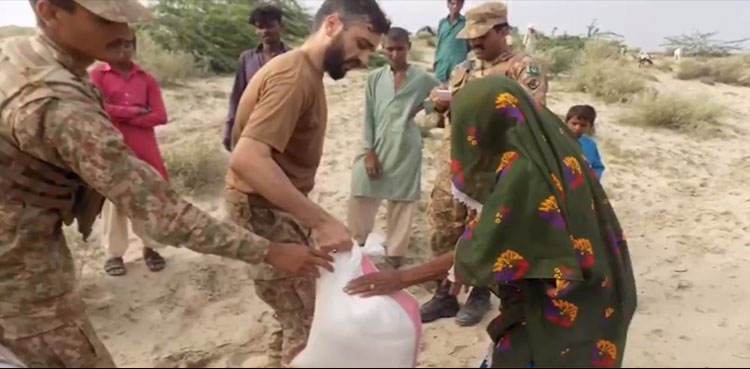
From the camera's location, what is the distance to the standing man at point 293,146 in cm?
252

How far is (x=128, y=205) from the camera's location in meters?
2.06

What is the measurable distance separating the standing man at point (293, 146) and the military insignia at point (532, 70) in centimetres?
141

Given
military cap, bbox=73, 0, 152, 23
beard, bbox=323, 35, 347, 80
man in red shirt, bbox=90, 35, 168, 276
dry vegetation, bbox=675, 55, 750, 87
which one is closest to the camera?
military cap, bbox=73, 0, 152, 23

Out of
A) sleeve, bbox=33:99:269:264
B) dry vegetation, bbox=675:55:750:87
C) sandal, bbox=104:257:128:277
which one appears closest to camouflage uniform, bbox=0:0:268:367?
sleeve, bbox=33:99:269:264

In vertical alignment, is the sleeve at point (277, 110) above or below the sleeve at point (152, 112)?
above

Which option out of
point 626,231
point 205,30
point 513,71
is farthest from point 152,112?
point 205,30

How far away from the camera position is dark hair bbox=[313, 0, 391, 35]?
277cm

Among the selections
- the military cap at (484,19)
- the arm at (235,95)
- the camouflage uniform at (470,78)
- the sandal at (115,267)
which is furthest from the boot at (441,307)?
the sandal at (115,267)

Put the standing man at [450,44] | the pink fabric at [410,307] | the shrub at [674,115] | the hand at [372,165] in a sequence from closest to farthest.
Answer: the pink fabric at [410,307] → the hand at [372,165] → the standing man at [450,44] → the shrub at [674,115]

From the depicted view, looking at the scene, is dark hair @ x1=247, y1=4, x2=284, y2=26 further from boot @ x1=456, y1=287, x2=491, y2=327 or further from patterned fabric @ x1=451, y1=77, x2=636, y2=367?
patterned fabric @ x1=451, y1=77, x2=636, y2=367

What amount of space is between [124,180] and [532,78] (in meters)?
2.48

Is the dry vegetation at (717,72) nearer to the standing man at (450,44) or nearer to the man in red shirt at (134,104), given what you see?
the standing man at (450,44)

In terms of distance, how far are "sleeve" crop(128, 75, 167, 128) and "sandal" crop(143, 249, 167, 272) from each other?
882mm

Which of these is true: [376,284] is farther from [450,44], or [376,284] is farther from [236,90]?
[450,44]
